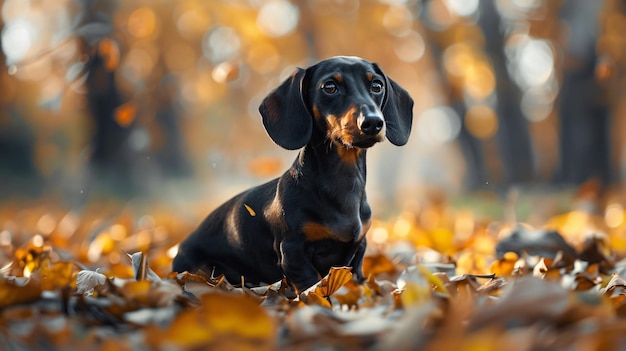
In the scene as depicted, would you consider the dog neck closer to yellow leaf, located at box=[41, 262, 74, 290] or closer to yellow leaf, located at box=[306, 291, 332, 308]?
yellow leaf, located at box=[306, 291, 332, 308]

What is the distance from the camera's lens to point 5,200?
18531 mm

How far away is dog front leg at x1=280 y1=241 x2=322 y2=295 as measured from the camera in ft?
9.79

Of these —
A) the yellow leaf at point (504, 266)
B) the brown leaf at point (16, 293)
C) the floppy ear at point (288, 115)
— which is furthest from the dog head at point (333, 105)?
the brown leaf at point (16, 293)

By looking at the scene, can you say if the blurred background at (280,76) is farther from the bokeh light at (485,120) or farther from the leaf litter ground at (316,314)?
the leaf litter ground at (316,314)

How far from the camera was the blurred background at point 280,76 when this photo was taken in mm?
9242

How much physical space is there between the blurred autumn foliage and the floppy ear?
2.39ft

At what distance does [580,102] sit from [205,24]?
1065 cm

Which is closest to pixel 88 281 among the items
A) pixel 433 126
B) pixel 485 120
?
pixel 485 120

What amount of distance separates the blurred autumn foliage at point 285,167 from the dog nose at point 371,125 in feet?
2.07

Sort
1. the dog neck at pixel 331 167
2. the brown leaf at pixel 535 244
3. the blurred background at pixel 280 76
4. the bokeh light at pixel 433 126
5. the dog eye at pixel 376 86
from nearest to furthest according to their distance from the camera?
the dog neck at pixel 331 167, the dog eye at pixel 376 86, the brown leaf at pixel 535 244, the blurred background at pixel 280 76, the bokeh light at pixel 433 126

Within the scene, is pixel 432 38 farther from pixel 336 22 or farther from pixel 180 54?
pixel 180 54

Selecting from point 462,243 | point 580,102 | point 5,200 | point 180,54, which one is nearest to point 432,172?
point 180,54

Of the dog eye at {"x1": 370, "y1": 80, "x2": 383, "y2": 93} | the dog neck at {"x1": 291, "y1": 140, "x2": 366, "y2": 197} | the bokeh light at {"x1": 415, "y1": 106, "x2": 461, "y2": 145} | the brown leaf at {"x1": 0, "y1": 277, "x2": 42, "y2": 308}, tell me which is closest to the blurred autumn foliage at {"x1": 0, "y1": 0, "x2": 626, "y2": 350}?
the brown leaf at {"x1": 0, "y1": 277, "x2": 42, "y2": 308}

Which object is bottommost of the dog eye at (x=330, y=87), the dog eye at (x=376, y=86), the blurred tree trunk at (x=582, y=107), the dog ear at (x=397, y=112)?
the blurred tree trunk at (x=582, y=107)
